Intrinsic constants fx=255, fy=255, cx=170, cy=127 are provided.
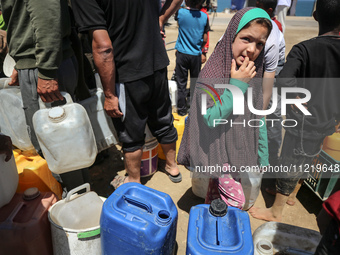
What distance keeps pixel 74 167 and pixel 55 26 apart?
1.05 meters

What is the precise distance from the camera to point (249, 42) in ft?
5.48

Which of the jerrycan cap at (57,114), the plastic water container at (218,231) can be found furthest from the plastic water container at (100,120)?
the plastic water container at (218,231)

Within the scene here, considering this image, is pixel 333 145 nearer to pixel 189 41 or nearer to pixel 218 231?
pixel 218 231

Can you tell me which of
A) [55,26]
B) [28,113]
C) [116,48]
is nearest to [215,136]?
[116,48]

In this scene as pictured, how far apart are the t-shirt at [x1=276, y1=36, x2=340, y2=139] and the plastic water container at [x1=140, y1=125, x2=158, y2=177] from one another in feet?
4.55

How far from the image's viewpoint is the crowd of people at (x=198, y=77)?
5.68 feet

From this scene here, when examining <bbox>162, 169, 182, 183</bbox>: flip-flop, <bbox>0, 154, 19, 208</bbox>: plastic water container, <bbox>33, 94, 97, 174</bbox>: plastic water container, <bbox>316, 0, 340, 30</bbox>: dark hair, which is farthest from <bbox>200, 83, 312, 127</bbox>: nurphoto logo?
<bbox>0, 154, 19, 208</bbox>: plastic water container

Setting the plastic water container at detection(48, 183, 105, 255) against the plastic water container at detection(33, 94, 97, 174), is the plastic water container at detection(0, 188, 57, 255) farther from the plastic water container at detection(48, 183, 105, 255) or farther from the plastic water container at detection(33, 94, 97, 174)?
the plastic water container at detection(33, 94, 97, 174)

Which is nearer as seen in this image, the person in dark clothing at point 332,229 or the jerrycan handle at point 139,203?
the person in dark clothing at point 332,229

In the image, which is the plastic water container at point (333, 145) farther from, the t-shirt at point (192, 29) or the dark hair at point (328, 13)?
the t-shirt at point (192, 29)

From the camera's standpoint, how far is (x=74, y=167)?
2.01 metres

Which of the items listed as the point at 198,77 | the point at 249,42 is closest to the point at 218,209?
the point at 198,77

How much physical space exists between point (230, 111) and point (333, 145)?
5.25ft

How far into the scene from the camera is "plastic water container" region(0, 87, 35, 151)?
2.29m
